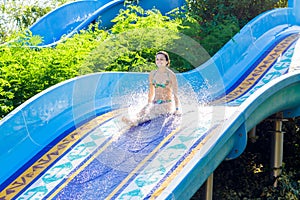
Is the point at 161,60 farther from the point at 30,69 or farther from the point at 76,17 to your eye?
the point at 76,17

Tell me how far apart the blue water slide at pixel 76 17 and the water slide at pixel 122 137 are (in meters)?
5.63

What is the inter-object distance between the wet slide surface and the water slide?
0.03ft

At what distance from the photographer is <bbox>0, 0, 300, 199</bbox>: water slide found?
17.0ft

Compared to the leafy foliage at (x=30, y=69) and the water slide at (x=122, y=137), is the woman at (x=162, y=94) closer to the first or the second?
the water slide at (x=122, y=137)

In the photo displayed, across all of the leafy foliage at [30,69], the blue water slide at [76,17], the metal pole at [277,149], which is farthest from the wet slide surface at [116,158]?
the blue water slide at [76,17]

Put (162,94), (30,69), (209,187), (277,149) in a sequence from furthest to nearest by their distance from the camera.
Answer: (30,69)
(277,149)
(162,94)
(209,187)

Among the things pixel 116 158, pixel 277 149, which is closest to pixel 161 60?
pixel 116 158

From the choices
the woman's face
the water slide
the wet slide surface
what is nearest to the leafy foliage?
the water slide

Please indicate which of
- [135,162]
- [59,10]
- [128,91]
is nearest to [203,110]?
[128,91]

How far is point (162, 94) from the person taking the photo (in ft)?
21.2

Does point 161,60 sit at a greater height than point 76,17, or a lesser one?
lesser

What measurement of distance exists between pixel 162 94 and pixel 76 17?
7898 mm

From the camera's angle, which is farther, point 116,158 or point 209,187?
point 209,187

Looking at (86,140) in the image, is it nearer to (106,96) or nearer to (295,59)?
(106,96)
